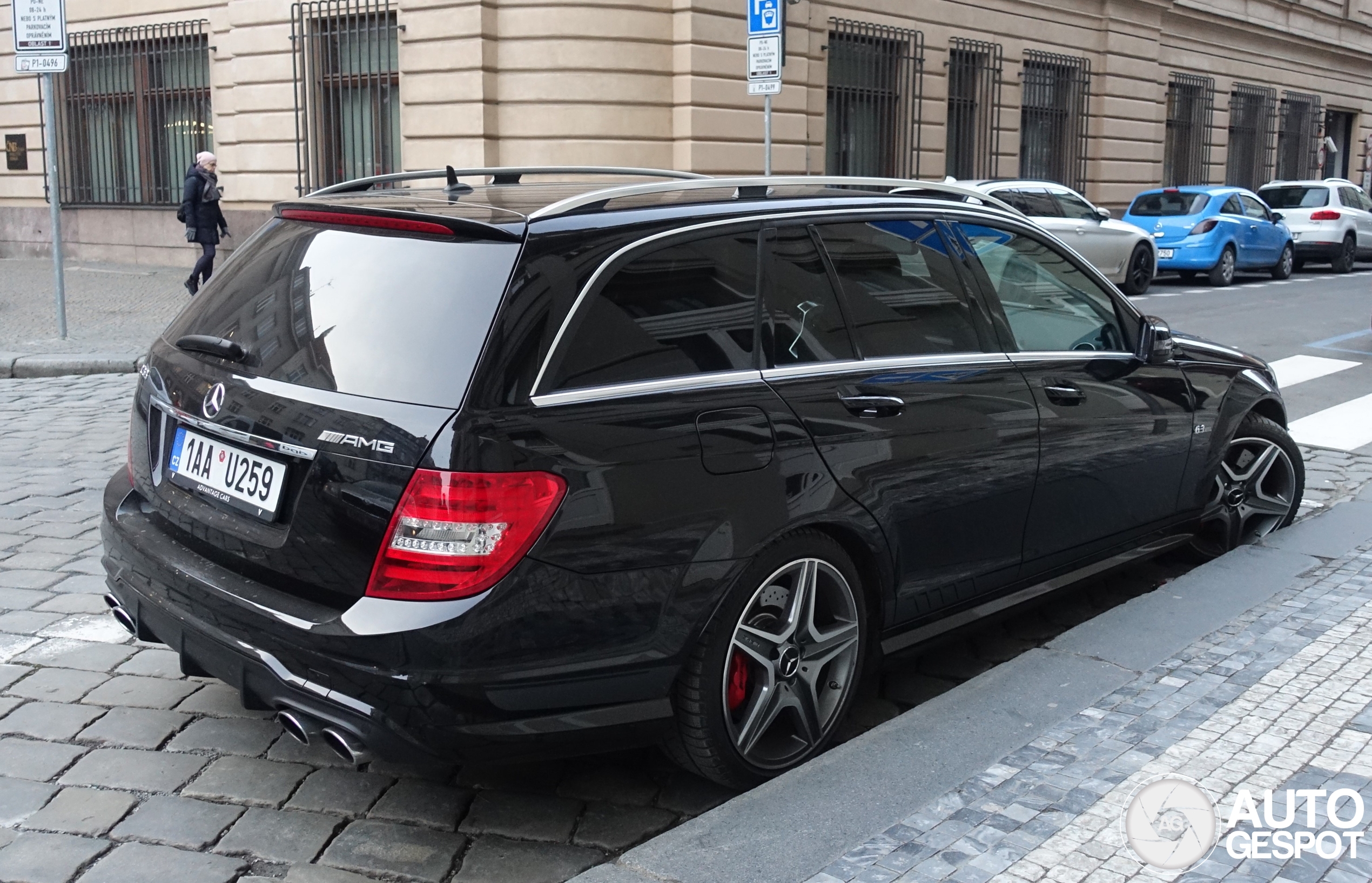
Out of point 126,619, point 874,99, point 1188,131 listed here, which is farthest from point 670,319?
point 1188,131

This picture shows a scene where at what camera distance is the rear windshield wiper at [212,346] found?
3473 mm

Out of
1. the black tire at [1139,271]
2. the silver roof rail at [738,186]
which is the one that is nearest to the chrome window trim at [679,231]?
the silver roof rail at [738,186]

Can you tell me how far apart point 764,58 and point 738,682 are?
9.08 meters

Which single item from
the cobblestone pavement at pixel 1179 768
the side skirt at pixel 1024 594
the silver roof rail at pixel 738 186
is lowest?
the cobblestone pavement at pixel 1179 768

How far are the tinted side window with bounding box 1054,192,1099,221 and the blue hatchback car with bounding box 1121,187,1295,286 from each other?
7.51 feet

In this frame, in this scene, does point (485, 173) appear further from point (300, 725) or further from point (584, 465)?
point (300, 725)

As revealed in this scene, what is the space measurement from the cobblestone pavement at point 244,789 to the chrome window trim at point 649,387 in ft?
2.88

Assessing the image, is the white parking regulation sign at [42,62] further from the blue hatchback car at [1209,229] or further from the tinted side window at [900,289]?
the blue hatchback car at [1209,229]

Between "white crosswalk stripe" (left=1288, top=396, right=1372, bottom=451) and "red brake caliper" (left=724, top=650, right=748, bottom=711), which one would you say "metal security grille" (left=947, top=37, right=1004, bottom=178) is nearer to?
"white crosswalk stripe" (left=1288, top=396, right=1372, bottom=451)

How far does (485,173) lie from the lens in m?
4.67

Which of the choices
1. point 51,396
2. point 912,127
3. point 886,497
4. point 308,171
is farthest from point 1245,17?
point 886,497

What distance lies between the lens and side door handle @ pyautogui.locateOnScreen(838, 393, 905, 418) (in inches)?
144

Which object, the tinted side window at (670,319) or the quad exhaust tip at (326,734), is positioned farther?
the tinted side window at (670,319)

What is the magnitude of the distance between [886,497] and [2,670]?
9.31ft
